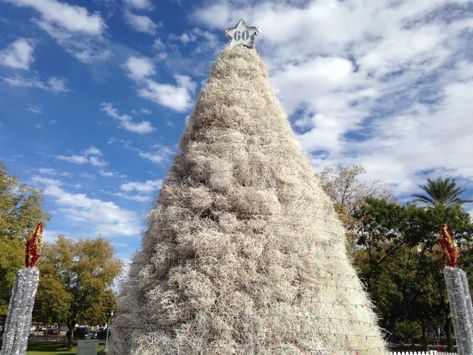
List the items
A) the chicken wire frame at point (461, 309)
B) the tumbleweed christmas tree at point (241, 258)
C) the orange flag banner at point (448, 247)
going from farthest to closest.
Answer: the orange flag banner at point (448, 247) < the chicken wire frame at point (461, 309) < the tumbleweed christmas tree at point (241, 258)

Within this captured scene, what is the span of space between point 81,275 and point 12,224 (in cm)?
537

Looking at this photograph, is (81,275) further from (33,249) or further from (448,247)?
(448,247)

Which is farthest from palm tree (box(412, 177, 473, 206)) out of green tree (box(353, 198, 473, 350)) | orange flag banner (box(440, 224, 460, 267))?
orange flag banner (box(440, 224, 460, 267))

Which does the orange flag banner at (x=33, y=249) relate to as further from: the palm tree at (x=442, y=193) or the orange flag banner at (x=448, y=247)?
the palm tree at (x=442, y=193)

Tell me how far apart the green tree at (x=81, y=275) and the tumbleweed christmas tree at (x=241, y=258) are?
2279cm

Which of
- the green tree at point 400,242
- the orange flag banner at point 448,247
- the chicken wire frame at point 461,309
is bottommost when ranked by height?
the chicken wire frame at point 461,309

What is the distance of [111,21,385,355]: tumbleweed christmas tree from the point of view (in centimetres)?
555

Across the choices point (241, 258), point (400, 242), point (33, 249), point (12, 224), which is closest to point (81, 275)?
point (12, 224)

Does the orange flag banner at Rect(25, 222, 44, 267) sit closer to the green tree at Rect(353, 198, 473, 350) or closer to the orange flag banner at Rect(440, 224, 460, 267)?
the orange flag banner at Rect(440, 224, 460, 267)

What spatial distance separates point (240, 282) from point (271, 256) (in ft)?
1.82

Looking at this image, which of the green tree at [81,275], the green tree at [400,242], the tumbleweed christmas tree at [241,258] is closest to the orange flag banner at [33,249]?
the tumbleweed christmas tree at [241,258]

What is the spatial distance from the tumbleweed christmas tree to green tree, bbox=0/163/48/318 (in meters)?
18.0

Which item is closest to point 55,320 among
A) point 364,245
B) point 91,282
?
point 91,282

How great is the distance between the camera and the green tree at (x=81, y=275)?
27.5 meters
